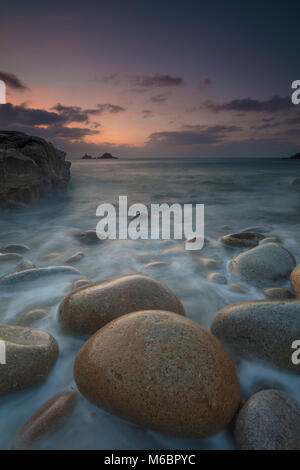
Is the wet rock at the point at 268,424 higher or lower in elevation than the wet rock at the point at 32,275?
lower

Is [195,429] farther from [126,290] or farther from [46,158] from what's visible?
[46,158]

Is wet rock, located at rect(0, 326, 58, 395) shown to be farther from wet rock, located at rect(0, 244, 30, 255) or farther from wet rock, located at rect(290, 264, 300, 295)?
wet rock, located at rect(0, 244, 30, 255)

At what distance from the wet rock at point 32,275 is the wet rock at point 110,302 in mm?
1019

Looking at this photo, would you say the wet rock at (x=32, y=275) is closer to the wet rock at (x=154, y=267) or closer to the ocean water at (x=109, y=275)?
the ocean water at (x=109, y=275)

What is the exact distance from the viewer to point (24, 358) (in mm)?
1681

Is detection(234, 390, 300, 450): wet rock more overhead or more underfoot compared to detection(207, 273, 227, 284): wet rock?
more underfoot

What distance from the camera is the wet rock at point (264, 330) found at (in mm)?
1830

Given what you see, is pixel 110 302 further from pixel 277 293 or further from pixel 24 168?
pixel 24 168

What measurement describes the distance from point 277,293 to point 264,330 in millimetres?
1120

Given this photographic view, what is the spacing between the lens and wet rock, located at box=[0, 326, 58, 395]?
1.62 m

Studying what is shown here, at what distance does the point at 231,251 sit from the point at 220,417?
3.24m

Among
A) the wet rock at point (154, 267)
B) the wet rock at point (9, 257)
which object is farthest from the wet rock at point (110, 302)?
the wet rock at point (9, 257)

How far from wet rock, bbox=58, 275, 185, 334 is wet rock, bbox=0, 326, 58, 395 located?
28 cm

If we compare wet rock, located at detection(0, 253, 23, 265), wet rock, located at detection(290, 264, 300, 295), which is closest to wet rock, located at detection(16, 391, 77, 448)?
wet rock, located at detection(290, 264, 300, 295)
